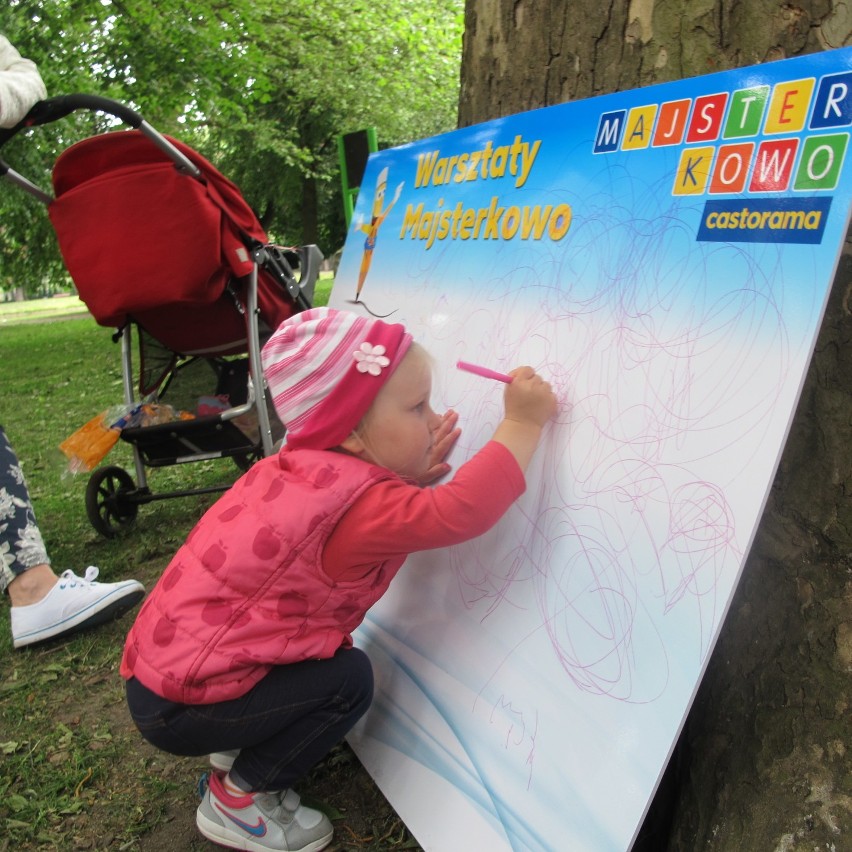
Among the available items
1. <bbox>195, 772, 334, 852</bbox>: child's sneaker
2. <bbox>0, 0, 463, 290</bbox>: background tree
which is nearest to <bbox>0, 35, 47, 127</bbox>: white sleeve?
<bbox>195, 772, 334, 852</bbox>: child's sneaker

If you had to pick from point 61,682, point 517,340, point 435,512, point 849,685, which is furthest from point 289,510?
point 61,682

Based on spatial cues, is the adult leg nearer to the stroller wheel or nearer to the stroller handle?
the stroller wheel

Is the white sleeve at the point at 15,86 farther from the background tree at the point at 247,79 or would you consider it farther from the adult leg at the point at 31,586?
the background tree at the point at 247,79

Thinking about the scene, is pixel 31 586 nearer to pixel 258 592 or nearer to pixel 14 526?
pixel 14 526

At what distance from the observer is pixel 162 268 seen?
3.12m

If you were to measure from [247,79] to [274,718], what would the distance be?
38.9 ft

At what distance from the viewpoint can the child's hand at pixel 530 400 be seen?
1596 millimetres

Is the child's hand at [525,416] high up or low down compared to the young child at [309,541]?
up

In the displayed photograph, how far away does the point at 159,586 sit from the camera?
1.80m

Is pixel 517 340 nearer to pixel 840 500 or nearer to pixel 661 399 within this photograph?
pixel 661 399

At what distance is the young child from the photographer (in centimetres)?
160

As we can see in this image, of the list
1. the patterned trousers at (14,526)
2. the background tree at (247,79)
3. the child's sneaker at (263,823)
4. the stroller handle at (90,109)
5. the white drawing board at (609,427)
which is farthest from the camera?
the background tree at (247,79)

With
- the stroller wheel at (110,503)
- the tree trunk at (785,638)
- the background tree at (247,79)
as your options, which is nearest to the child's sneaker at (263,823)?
the tree trunk at (785,638)

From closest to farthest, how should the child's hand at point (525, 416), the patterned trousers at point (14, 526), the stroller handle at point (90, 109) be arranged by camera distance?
the child's hand at point (525, 416) → the patterned trousers at point (14, 526) → the stroller handle at point (90, 109)
